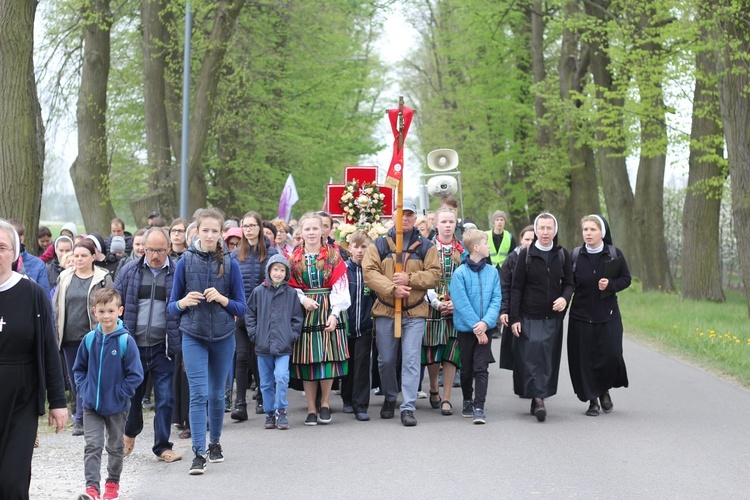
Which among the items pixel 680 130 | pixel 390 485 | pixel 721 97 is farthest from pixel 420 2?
pixel 390 485

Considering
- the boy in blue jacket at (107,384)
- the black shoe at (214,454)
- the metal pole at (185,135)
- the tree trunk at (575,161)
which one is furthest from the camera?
the tree trunk at (575,161)

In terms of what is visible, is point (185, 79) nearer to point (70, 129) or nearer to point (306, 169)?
point (70, 129)

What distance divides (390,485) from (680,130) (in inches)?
766

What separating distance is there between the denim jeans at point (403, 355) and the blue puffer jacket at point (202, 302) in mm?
2638

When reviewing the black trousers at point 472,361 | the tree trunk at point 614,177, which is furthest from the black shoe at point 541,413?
the tree trunk at point 614,177

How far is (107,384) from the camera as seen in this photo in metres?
7.66

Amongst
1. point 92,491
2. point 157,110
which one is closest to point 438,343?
point 92,491

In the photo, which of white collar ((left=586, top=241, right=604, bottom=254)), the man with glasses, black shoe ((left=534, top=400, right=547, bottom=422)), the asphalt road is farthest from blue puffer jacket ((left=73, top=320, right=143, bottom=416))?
white collar ((left=586, top=241, right=604, bottom=254))

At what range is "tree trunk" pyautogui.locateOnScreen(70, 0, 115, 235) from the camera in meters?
22.3

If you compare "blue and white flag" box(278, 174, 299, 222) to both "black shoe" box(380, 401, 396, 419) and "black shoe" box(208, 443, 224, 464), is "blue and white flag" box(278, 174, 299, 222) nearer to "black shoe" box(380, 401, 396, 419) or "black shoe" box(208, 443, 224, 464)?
"black shoe" box(380, 401, 396, 419)

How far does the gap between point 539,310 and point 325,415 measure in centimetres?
232

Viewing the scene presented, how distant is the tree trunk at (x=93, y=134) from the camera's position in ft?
73.3

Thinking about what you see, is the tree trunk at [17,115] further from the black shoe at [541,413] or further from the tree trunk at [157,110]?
the tree trunk at [157,110]

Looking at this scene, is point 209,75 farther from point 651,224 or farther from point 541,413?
point 541,413
